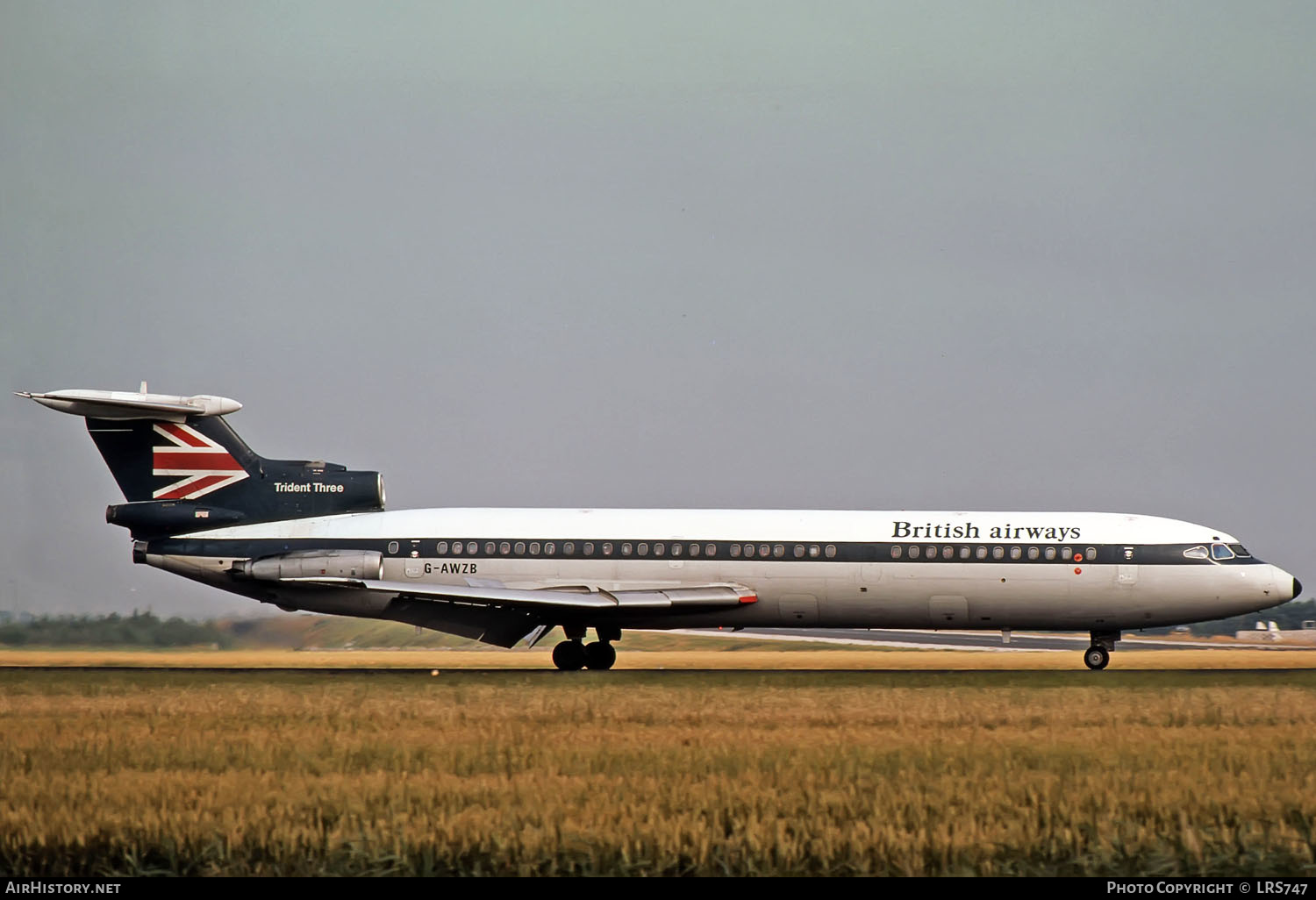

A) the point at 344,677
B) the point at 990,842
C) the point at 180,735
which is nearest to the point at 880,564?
the point at 344,677

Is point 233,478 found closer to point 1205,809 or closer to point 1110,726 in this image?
point 1110,726

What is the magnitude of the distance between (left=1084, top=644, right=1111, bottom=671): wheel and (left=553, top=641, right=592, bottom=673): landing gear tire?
1114 centimetres

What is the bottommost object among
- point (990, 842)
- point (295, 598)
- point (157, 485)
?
point (990, 842)

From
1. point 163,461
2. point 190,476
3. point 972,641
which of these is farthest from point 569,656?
point 972,641

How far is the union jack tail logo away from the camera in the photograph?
109 ft

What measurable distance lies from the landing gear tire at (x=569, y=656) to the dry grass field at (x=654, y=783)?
8142mm

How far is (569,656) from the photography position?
32.3 metres

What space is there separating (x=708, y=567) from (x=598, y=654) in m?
3.22

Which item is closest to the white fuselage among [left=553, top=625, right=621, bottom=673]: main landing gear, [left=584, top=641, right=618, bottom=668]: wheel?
[left=553, top=625, right=621, bottom=673]: main landing gear

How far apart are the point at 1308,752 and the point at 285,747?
1144 centimetres

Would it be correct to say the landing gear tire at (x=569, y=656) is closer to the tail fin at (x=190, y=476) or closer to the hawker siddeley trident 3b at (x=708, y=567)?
the hawker siddeley trident 3b at (x=708, y=567)

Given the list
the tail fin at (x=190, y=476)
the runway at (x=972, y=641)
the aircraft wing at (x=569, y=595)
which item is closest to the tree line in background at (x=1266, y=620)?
the runway at (x=972, y=641)

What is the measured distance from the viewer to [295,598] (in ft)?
108

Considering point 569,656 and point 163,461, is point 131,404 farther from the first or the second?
point 569,656
